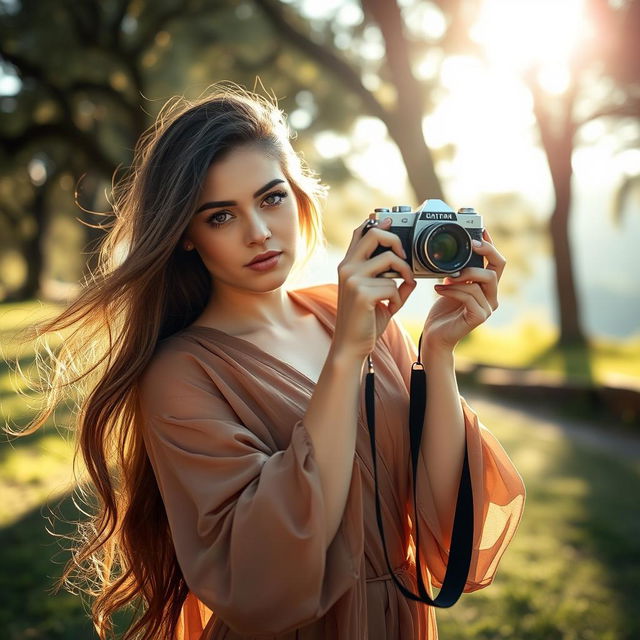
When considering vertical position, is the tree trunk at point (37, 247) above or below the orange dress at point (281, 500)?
below

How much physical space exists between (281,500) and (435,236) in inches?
29.4

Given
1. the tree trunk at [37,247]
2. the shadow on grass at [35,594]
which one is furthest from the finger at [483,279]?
the tree trunk at [37,247]

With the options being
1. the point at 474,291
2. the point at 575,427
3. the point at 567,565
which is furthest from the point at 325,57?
the point at 474,291

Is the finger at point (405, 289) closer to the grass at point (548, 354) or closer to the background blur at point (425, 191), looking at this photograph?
the background blur at point (425, 191)

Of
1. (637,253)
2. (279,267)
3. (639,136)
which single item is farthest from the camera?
(637,253)

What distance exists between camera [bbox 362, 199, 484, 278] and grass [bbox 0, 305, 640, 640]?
4.35ft

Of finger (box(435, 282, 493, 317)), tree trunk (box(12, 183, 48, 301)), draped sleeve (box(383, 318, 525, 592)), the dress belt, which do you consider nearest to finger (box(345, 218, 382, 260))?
finger (box(435, 282, 493, 317))

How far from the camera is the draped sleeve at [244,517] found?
154 centimetres

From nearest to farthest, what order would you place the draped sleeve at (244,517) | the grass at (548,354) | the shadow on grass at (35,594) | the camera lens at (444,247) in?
the draped sleeve at (244,517) < the camera lens at (444,247) < the shadow on grass at (35,594) < the grass at (548,354)

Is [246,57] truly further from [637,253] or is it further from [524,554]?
[637,253]

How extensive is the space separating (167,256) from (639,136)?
15468 millimetres

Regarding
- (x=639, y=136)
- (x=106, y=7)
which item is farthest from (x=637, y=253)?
(x=106, y=7)

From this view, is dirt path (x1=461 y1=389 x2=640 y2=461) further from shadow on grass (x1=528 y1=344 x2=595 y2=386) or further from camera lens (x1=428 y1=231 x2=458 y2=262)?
camera lens (x1=428 y1=231 x2=458 y2=262)

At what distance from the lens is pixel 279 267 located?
1.97m
